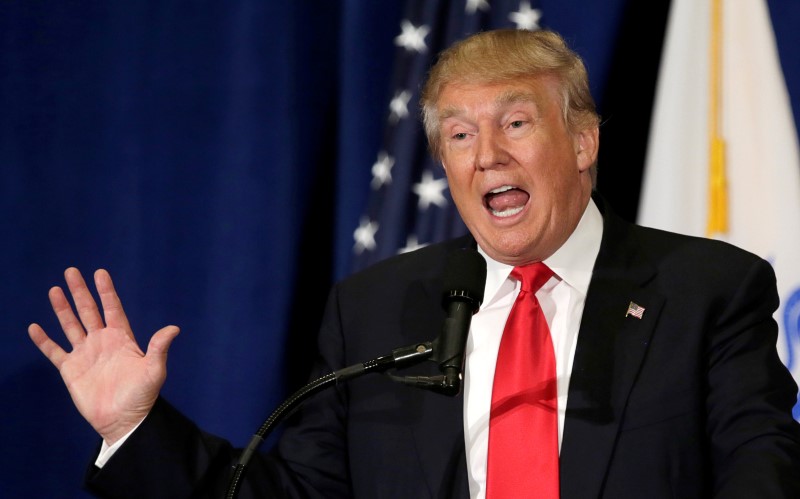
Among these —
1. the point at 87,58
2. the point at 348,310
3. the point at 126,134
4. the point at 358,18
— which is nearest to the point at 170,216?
the point at 126,134

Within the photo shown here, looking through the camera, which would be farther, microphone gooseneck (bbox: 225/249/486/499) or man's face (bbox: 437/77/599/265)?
man's face (bbox: 437/77/599/265)

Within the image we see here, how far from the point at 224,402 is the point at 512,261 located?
136 centimetres

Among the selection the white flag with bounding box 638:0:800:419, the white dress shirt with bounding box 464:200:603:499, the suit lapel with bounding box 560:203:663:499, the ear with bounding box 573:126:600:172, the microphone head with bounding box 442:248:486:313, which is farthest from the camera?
the white flag with bounding box 638:0:800:419

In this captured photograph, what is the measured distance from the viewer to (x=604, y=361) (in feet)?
5.83

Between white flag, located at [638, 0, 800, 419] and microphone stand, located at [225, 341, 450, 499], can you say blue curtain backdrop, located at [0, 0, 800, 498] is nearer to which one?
white flag, located at [638, 0, 800, 419]

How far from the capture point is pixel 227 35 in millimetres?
3176

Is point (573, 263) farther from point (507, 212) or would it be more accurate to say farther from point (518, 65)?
point (518, 65)

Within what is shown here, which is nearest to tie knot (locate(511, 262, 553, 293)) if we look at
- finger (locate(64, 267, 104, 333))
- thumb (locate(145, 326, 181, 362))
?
thumb (locate(145, 326, 181, 362))

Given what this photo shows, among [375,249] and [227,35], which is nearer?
[375,249]

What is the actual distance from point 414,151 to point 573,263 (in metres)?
1.05

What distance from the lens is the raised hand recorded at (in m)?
1.74

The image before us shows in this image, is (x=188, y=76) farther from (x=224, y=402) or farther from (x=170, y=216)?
(x=224, y=402)

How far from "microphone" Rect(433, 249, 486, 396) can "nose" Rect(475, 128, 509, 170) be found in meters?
0.33

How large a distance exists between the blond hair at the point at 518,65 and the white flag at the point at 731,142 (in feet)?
2.57
